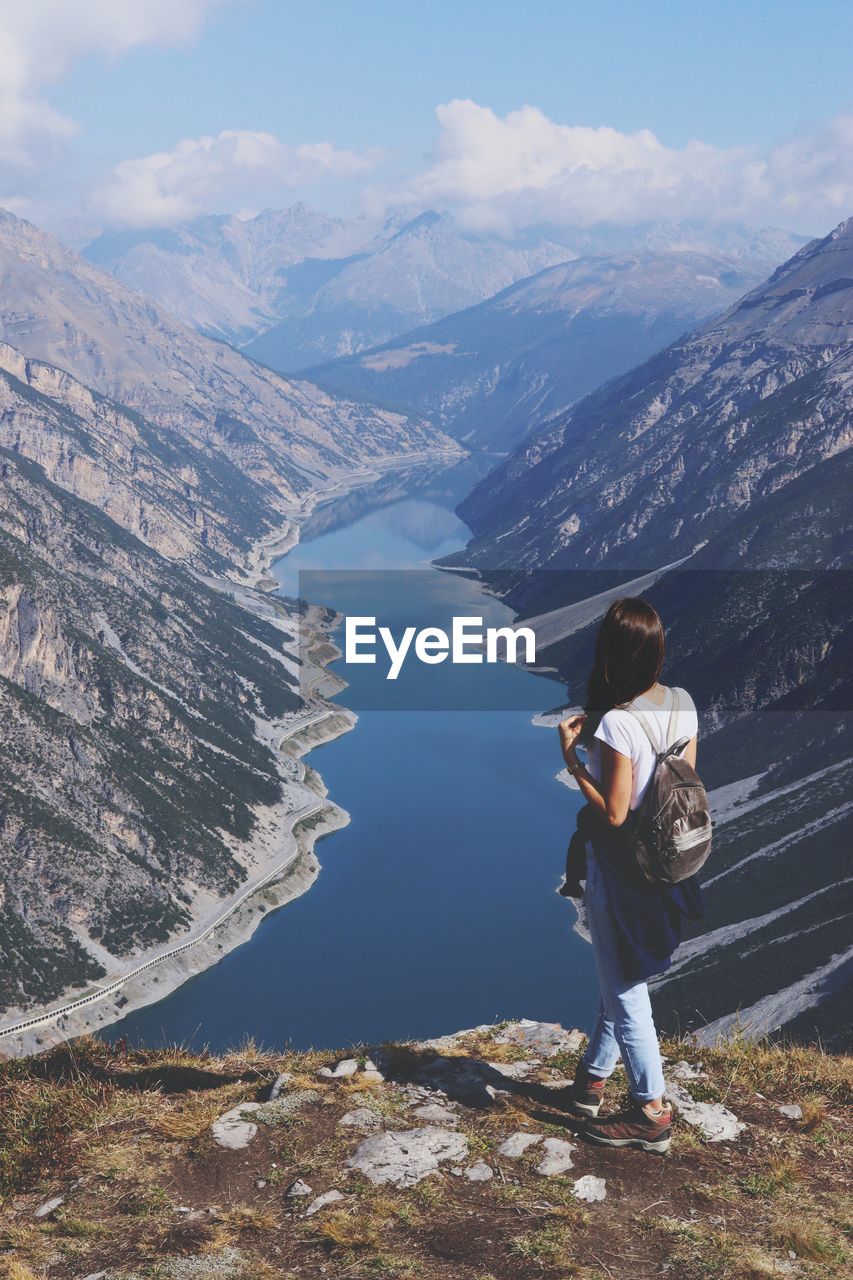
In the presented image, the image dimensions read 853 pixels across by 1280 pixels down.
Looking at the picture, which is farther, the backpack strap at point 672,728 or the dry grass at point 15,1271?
the backpack strap at point 672,728

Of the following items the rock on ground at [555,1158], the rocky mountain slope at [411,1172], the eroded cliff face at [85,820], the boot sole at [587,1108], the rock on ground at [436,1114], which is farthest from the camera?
the eroded cliff face at [85,820]

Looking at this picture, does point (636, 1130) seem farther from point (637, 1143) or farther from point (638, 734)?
point (638, 734)

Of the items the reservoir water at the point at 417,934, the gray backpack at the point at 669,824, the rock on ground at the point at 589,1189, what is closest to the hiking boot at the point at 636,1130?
the rock on ground at the point at 589,1189

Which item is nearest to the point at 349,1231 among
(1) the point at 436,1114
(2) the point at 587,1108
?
(1) the point at 436,1114

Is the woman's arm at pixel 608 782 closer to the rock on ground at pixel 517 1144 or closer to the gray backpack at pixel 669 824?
the gray backpack at pixel 669 824

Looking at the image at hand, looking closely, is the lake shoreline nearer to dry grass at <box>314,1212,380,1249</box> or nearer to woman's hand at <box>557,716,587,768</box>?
dry grass at <box>314,1212,380,1249</box>

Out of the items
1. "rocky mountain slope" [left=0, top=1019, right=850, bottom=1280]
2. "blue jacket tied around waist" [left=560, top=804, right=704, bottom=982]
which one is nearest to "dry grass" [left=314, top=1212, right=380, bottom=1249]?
"rocky mountain slope" [left=0, top=1019, right=850, bottom=1280]

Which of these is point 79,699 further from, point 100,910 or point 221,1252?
point 221,1252
